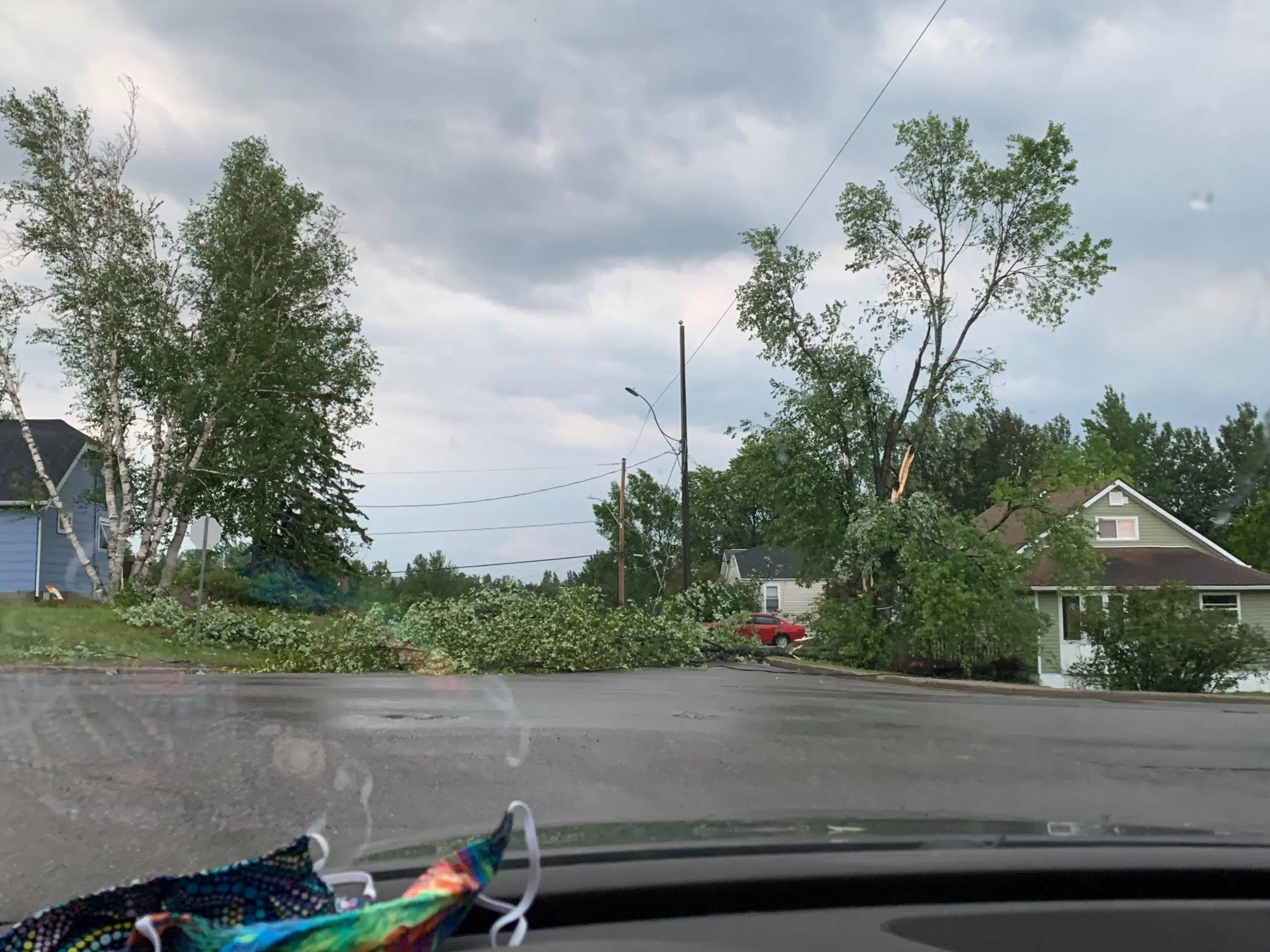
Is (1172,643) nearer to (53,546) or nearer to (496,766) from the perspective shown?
(496,766)

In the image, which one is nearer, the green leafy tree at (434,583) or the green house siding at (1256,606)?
the green leafy tree at (434,583)

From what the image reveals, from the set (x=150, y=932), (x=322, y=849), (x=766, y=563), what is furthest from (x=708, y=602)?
(x=766, y=563)

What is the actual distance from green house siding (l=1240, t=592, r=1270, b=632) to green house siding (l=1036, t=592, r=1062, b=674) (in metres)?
5.01

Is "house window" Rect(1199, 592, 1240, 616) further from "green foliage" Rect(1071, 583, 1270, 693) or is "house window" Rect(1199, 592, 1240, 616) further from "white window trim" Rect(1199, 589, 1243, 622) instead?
"green foliage" Rect(1071, 583, 1270, 693)

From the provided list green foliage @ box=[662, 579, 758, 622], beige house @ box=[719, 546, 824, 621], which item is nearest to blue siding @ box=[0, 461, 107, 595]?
green foliage @ box=[662, 579, 758, 622]

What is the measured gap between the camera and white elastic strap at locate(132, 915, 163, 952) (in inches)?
→ 56.0

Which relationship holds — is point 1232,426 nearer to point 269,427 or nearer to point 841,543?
point 841,543

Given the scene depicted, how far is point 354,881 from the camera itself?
6.39 ft

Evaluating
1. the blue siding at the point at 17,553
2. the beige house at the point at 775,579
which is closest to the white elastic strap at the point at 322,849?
the blue siding at the point at 17,553

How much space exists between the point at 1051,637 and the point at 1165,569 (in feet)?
12.5

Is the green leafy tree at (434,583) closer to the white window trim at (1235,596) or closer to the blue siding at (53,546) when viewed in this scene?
the blue siding at (53,546)

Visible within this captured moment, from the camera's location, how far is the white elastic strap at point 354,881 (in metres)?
1.84

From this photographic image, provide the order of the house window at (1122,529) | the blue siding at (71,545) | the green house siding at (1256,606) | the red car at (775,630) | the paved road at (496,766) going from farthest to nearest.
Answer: the red car at (775,630), the house window at (1122,529), the blue siding at (71,545), the green house siding at (1256,606), the paved road at (496,766)

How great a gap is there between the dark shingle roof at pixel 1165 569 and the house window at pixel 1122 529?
453 millimetres
